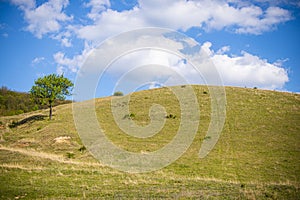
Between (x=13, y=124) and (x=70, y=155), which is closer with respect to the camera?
(x=70, y=155)

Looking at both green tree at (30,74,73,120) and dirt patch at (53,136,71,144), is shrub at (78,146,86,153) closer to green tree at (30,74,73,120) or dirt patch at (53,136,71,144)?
dirt patch at (53,136,71,144)

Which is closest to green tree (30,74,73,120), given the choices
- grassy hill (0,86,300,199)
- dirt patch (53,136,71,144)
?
grassy hill (0,86,300,199)

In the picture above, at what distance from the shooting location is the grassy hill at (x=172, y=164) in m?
14.6

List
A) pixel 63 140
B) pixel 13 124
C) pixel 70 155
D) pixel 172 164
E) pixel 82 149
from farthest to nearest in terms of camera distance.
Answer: pixel 13 124
pixel 63 140
pixel 82 149
pixel 70 155
pixel 172 164

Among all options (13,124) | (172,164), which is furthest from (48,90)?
(172,164)

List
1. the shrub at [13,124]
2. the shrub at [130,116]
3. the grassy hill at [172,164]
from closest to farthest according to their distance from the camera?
the grassy hill at [172,164]
the shrub at [130,116]
the shrub at [13,124]

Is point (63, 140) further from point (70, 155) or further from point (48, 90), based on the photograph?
point (48, 90)

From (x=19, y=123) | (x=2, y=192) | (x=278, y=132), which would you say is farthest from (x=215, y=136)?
(x=19, y=123)

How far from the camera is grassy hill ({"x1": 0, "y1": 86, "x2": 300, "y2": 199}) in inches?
577

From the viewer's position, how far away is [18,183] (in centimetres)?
1589

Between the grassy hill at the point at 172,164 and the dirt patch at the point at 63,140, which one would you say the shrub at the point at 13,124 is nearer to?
the grassy hill at the point at 172,164

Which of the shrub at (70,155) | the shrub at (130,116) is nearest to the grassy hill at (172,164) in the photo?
the shrub at (70,155)

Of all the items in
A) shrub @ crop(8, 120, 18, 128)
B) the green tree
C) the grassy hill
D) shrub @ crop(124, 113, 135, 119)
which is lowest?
the grassy hill

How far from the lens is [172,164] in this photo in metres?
23.0
